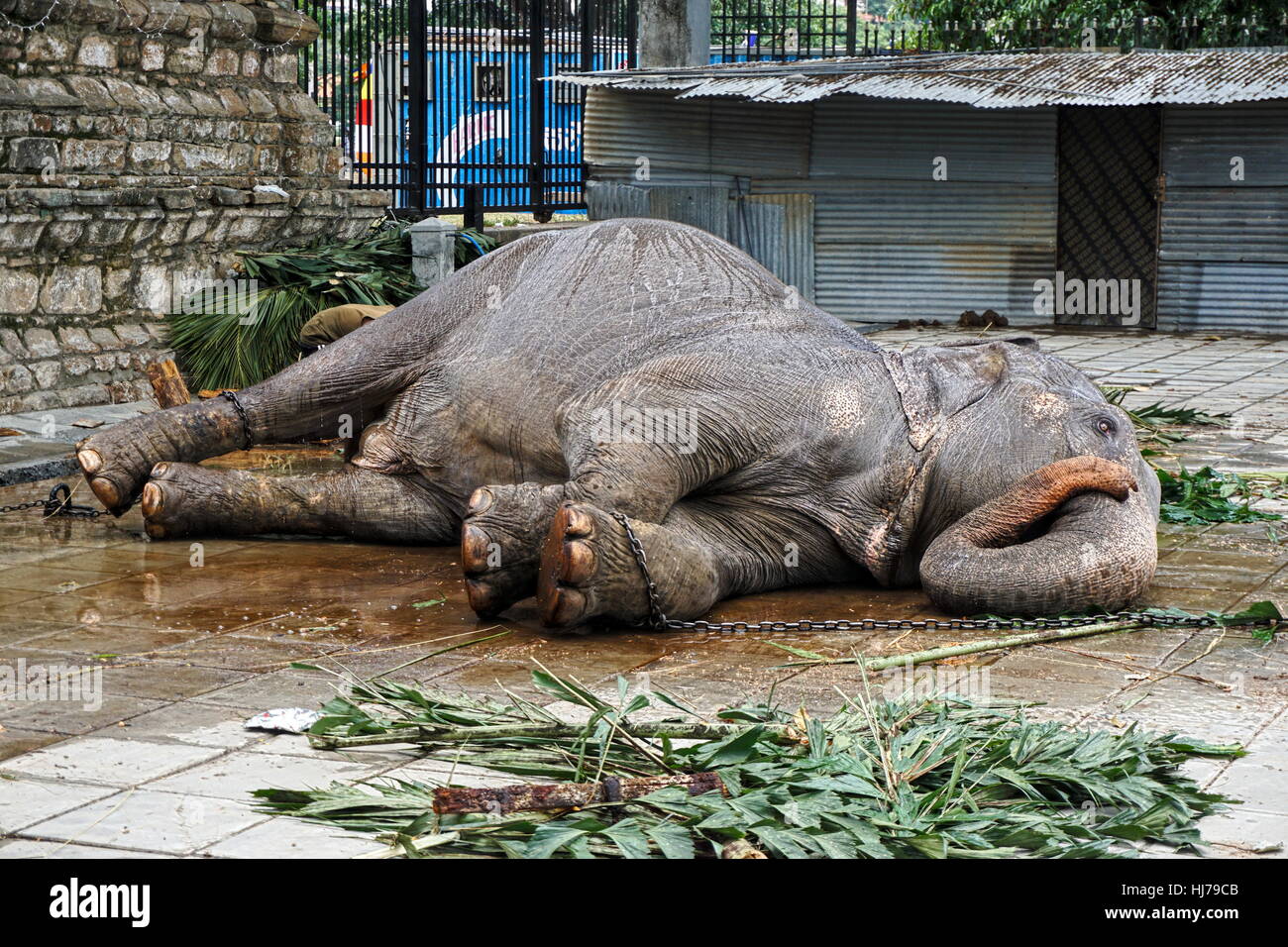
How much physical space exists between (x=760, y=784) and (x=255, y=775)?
3.83ft

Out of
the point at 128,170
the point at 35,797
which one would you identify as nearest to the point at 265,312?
the point at 128,170

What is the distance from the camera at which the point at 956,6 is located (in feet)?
82.6

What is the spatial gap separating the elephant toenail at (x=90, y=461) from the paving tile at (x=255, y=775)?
10.6 ft

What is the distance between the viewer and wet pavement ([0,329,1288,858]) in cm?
372

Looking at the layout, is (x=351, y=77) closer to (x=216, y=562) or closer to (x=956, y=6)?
(x=216, y=562)

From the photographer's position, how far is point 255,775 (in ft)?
12.9

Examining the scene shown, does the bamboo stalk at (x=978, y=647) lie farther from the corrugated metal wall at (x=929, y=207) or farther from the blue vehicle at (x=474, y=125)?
the corrugated metal wall at (x=929, y=207)

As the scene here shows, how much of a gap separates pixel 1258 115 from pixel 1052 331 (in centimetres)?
277

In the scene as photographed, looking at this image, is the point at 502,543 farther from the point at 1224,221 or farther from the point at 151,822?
the point at 1224,221

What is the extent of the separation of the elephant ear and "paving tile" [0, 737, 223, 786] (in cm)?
284

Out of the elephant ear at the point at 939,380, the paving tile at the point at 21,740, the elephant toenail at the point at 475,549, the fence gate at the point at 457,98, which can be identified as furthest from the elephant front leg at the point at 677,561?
the fence gate at the point at 457,98

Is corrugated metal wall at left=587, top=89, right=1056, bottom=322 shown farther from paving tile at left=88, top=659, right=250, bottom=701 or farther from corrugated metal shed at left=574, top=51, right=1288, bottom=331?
paving tile at left=88, top=659, right=250, bottom=701

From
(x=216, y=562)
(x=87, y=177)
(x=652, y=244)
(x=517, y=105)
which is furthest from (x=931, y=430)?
(x=517, y=105)

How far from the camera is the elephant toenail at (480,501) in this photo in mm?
5379
